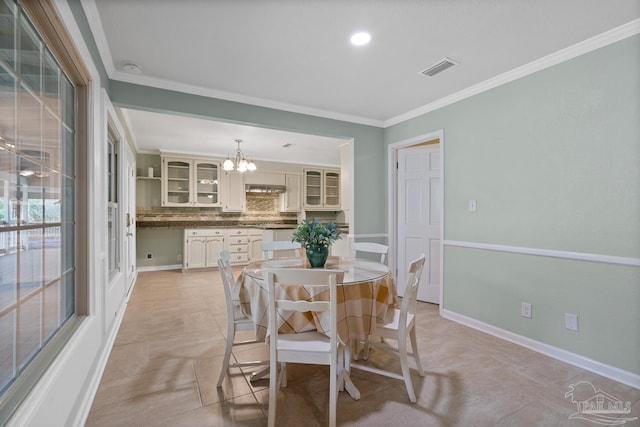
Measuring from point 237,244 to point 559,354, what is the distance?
216 inches

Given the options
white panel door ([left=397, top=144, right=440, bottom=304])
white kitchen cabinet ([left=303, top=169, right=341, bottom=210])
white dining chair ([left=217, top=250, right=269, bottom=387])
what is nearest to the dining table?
white dining chair ([left=217, top=250, right=269, bottom=387])

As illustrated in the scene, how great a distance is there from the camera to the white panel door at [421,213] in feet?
12.7

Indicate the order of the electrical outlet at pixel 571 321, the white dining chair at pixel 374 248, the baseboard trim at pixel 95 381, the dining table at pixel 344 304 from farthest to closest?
the white dining chair at pixel 374 248 → the electrical outlet at pixel 571 321 → the dining table at pixel 344 304 → the baseboard trim at pixel 95 381

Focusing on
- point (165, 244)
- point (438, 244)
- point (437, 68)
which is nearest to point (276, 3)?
point (437, 68)

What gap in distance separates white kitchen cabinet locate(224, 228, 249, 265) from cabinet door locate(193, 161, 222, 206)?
72 centimetres

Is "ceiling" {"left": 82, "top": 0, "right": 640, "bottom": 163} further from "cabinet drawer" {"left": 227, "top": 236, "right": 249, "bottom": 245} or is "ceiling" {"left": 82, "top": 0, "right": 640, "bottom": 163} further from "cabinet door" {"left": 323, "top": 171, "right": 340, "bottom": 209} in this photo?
"cabinet door" {"left": 323, "top": 171, "right": 340, "bottom": 209}

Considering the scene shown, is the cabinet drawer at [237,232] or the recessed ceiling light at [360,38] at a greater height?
the recessed ceiling light at [360,38]

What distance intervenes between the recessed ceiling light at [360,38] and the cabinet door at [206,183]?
487cm

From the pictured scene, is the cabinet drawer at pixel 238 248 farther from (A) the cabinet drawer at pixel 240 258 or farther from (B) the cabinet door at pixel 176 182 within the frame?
(B) the cabinet door at pixel 176 182

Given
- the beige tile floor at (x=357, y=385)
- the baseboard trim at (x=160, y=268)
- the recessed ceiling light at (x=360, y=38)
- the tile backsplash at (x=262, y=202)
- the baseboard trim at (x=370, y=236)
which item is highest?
the recessed ceiling light at (x=360, y=38)

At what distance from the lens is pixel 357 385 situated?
2.05 meters

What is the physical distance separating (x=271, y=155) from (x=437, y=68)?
Answer: 14.6 feet

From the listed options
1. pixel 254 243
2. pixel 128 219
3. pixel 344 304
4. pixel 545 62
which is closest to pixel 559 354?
pixel 344 304

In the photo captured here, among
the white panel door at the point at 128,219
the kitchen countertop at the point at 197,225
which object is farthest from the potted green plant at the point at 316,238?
the kitchen countertop at the point at 197,225
